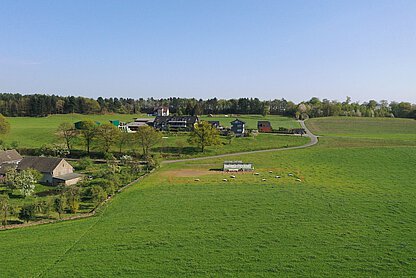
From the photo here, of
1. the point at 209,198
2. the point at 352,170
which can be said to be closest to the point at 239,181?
the point at 209,198

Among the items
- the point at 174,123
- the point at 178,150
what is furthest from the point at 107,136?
the point at 174,123

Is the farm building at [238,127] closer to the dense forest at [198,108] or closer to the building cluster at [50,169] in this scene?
the building cluster at [50,169]

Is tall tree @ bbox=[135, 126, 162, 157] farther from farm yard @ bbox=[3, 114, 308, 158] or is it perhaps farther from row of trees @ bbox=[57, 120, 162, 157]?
farm yard @ bbox=[3, 114, 308, 158]

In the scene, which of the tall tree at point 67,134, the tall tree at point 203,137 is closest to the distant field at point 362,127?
the tall tree at point 203,137

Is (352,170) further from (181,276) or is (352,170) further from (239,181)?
(181,276)

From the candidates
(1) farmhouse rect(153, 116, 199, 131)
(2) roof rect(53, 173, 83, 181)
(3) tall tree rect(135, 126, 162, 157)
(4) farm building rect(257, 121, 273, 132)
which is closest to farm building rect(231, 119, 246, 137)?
(4) farm building rect(257, 121, 273, 132)

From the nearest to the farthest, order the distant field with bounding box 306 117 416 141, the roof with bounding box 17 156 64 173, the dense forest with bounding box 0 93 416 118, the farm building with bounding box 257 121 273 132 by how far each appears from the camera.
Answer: the roof with bounding box 17 156 64 173 → the farm building with bounding box 257 121 273 132 → the distant field with bounding box 306 117 416 141 → the dense forest with bounding box 0 93 416 118

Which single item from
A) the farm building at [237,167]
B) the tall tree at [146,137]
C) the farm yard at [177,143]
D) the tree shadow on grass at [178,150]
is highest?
the tall tree at [146,137]
